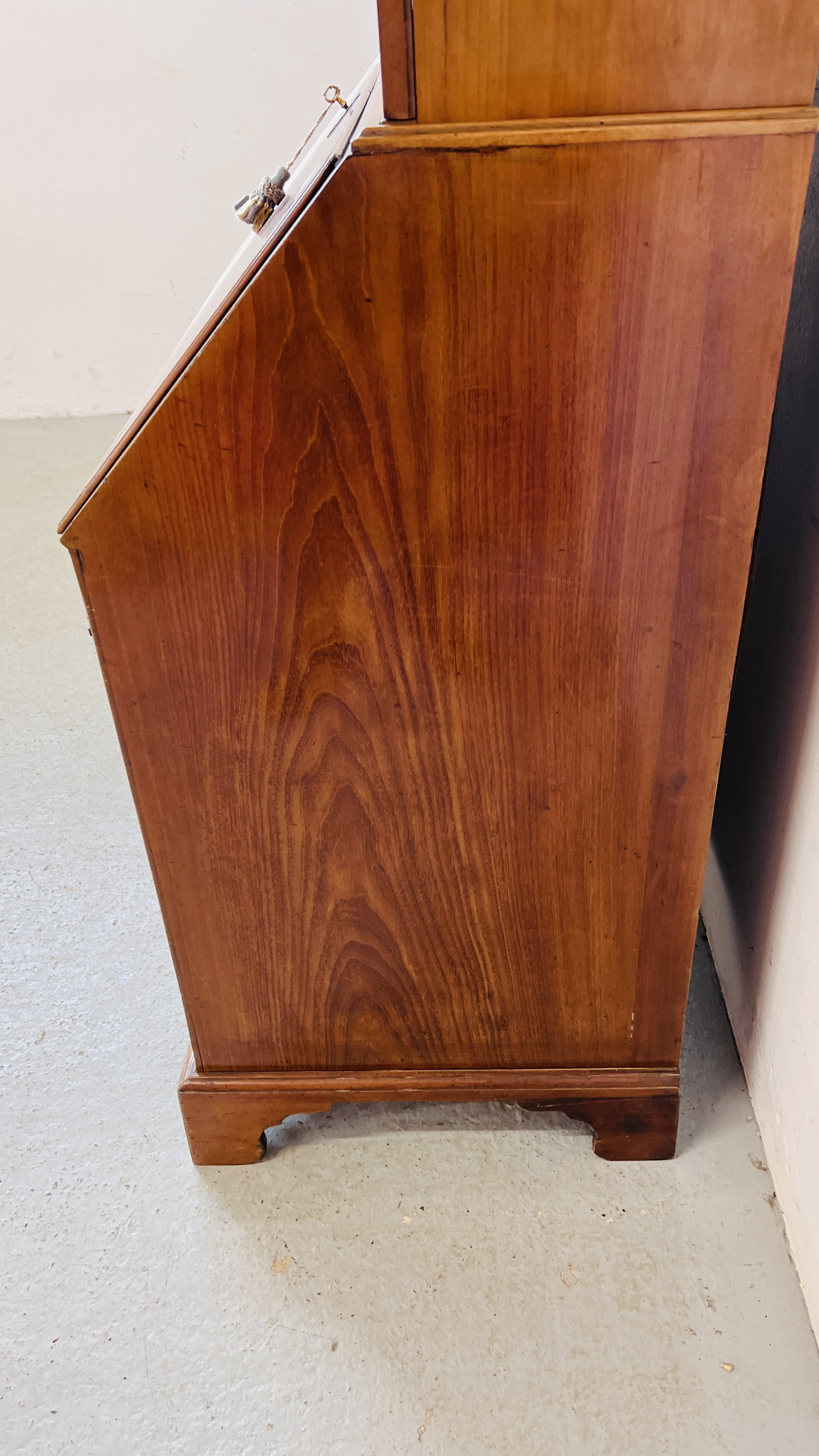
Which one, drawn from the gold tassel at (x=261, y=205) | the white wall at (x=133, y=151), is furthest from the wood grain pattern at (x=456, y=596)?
the white wall at (x=133, y=151)

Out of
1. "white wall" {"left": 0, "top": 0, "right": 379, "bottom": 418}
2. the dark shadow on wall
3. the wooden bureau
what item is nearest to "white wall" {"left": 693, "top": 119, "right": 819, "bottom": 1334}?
the dark shadow on wall

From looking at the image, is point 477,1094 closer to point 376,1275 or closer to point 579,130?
point 376,1275

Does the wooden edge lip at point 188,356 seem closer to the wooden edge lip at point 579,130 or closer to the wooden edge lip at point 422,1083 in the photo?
the wooden edge lip at point 579,130

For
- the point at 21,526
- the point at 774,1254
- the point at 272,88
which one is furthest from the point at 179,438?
the point at 272,88

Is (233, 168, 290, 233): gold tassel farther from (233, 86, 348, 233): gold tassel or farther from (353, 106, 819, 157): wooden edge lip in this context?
(353, 106, 819, 157): wooden edge lip

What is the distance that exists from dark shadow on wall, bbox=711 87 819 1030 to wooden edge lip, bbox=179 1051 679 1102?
0.82 feet

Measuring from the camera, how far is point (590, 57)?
662 mm

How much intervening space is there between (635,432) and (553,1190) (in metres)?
0.85

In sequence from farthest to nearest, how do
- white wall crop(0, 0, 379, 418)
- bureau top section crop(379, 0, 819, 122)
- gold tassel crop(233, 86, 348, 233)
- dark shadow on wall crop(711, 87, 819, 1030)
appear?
1. white wall crop(0, 0, 379, 418)
2. dark shadow on wall crop(711, 87, 819, 1030)
3. gold tassel crop(233, 86, 348, 233)
4. bureau top section crop(379, 0, 819, 122)

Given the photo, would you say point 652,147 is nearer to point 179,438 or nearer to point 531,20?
point 531,20

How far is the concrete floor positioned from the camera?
3.14 ft

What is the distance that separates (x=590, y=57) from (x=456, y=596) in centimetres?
39

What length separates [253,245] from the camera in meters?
1.01

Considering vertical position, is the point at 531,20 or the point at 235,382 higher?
the point at 531,20
